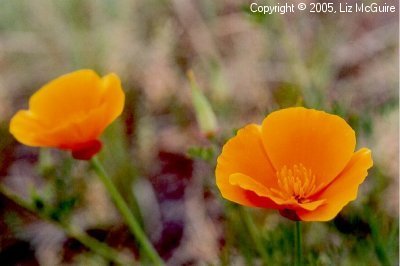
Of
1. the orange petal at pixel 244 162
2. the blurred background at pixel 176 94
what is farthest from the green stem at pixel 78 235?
the orange petal at pixel 244 162

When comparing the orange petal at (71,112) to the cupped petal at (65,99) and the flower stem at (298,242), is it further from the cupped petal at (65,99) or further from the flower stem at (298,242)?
the flower stem at (298,242)

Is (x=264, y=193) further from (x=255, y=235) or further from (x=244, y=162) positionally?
(x=255, y=235)

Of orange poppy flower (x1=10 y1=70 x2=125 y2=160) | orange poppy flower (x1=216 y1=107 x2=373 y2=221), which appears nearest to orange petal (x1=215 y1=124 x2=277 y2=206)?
orange poppy flower (x1=216 y1=107 x2=373 y2=221)

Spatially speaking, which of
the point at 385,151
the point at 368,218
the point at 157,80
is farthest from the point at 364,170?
the point at 157,80

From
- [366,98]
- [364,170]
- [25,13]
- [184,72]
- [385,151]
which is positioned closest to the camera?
[364,170]

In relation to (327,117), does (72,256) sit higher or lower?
lower

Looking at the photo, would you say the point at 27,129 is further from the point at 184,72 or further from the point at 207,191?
the point at 184,72
